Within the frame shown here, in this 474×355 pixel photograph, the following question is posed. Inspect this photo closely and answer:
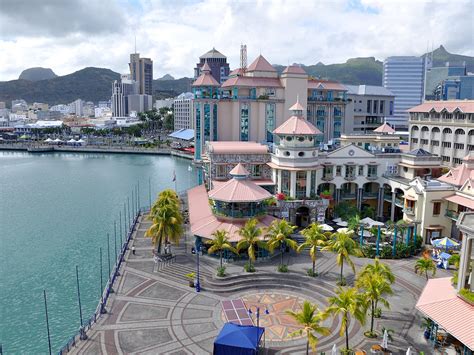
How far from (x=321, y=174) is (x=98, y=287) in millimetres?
31290

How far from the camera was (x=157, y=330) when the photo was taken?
30047 millimetres

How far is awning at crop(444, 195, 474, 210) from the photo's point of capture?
43.2 meters

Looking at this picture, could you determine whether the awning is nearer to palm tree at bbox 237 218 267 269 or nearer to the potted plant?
palm tree at bbox 237 218 267 269

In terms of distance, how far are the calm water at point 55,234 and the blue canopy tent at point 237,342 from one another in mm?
13115

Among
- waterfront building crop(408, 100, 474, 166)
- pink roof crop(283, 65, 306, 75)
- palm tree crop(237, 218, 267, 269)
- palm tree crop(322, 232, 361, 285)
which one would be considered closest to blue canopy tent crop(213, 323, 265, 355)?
palm tree crop(322, 232, 361, 285)

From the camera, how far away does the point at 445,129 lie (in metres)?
71.6

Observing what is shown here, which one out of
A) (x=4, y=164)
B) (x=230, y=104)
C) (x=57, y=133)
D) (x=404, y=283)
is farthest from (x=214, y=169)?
(x=57, y=133)

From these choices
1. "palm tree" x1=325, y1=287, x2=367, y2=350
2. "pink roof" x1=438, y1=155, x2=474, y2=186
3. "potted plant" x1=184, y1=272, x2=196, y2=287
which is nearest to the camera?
"palm tree" x1=325, y1=287, x2=367, y2=350

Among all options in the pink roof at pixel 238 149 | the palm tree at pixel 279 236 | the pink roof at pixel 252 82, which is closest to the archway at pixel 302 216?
the pink roof at pixel 238 149

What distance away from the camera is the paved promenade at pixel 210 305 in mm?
28453

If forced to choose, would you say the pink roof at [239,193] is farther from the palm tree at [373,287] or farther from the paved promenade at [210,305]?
the palm tree at [373,287]

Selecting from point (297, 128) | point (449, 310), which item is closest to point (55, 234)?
point (297, 128)

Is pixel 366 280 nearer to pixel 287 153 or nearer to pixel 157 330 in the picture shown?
pixel 157 330

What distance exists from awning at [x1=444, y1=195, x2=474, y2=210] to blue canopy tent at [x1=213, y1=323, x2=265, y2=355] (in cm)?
2869
